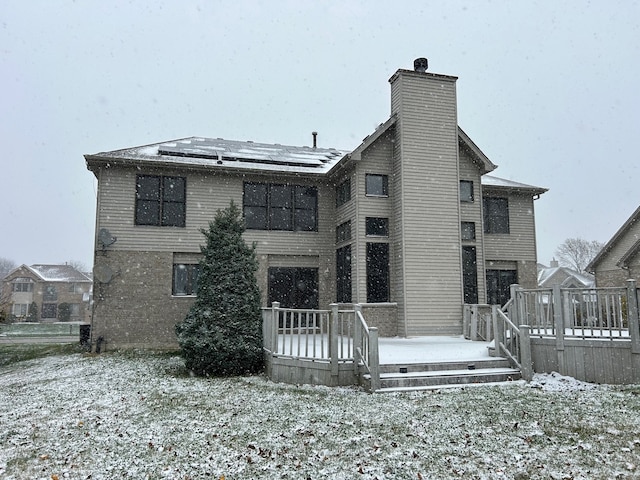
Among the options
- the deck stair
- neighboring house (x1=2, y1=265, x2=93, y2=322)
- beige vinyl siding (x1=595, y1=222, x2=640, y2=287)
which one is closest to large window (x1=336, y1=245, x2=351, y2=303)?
the deck stair

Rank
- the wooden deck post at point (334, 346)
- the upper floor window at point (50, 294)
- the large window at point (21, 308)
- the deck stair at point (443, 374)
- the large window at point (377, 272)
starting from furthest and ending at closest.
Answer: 1. the upper floor window at point (50, 294)
2. the large window at point (21, 308)
3. the large window at point (377, 272)
4. the wooden deck post at point (334, 346)
5. the deck stair at point (443, 374)

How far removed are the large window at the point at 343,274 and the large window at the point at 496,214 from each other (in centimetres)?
544

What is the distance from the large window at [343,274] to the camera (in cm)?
1453

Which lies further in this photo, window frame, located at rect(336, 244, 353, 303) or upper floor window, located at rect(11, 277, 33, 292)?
upper floor window, located at rect(11, 277, 33, 292)

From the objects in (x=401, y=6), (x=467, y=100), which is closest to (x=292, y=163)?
(x=401, y=6)

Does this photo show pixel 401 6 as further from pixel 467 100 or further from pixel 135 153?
pixel 135 153

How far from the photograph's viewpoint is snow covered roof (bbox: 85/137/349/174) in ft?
47.3

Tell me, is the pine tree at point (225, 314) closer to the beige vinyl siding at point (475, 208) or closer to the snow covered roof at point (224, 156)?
the snow covered roof at point (224, 156)

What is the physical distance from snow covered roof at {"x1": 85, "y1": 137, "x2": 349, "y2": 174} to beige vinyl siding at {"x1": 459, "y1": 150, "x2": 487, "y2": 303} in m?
4.16

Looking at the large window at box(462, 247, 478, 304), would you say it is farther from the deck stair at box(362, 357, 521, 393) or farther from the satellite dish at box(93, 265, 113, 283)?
the satellite dish at box(93, 265, 113, 283)

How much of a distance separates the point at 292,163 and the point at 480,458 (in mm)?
12347

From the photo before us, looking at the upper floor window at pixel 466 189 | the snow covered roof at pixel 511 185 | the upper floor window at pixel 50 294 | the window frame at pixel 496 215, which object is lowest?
the upper floor window at pixel 50 294

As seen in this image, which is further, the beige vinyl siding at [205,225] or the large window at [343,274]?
the large window at [343,274]

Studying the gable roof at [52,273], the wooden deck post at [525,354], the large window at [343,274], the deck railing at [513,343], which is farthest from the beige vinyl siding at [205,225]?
the gable roof at [52,273]
